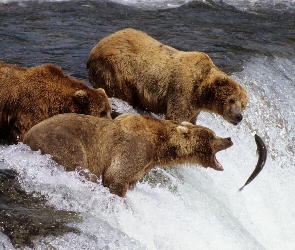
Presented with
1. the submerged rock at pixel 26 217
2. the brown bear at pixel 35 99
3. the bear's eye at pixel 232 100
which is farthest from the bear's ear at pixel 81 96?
the bear's eye at pixel 232 100

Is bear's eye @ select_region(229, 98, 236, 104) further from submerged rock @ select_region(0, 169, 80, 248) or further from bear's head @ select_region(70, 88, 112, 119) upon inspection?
submerged rock @ select_region(0, 169, 80, 248)

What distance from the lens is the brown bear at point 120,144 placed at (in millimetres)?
5883

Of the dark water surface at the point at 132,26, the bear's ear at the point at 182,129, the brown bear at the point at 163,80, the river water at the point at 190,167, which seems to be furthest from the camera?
the dark water surface at the point at 132,26

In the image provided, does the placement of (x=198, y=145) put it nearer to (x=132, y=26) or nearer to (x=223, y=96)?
(x=223, y=96)

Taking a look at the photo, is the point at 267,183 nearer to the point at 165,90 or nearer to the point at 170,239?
the point at 165,90

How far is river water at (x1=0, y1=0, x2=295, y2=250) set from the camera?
5637mm

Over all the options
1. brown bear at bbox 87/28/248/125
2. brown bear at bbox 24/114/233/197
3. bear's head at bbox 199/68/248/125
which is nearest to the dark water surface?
brown bear at bbox 87/28/248/125

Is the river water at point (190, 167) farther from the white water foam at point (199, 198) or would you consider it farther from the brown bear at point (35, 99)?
the brown bear at point (35, 99)

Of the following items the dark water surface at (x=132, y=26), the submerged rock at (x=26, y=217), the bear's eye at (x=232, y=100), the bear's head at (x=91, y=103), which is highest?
the bear's head at (x=91, y=103)

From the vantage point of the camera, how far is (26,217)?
5109 millimetres

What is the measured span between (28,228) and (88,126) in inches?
55.4

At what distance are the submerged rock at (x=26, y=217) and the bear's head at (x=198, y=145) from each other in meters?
1.47

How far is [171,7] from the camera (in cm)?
1502

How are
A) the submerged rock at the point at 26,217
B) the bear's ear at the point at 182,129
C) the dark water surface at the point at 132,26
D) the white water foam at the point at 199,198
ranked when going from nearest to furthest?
the submerged rock at the point at 26,217, the white water foam at the point at 199,198, the bear's ear at the point at 182,129, the dark water surface at the point at 132,26
